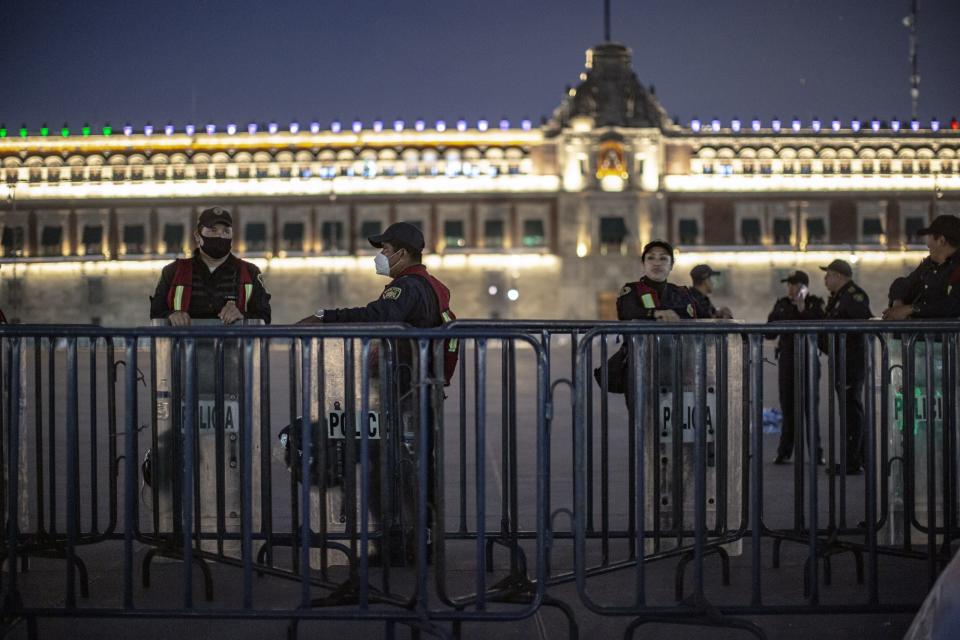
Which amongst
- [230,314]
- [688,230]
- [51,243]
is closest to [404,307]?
[230,314]

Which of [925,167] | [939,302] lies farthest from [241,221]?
[939,302]

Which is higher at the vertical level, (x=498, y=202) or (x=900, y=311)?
(x=498, y=202)

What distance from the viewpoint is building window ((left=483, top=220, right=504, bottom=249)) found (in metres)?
44.1

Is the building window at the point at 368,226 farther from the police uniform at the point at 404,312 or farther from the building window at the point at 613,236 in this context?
the police uniform at the point at 404,312

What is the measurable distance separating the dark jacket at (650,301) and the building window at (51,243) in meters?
42.9

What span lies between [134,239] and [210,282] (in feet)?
136

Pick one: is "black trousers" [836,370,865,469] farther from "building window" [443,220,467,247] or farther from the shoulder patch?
"building window" [443,220,467,247]

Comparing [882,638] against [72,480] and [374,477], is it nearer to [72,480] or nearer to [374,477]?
[374,477]

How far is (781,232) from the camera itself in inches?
1757

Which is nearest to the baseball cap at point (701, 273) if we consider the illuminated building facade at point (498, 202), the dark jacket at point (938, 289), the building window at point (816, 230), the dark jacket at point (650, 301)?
the dark jacket at point (938, 289)

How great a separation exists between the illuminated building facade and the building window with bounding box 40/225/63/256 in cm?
6

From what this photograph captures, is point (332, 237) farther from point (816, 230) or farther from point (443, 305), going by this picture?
point (443, 305)

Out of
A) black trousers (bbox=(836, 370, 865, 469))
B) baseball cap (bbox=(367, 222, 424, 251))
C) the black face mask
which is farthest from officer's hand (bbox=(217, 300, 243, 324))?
black trousers (bbox=(836, 370, 865, 469))

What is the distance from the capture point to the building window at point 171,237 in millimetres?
44688
